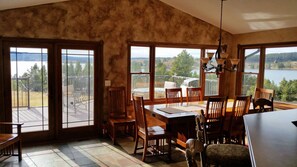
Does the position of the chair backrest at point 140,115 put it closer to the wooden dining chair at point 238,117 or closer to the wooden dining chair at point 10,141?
the wooden dining chair at point 238,117

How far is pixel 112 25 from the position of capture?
5426mm

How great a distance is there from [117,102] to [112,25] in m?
1.68

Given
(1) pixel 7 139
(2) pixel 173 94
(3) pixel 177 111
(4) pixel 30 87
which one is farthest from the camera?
(2) pixel 173 94

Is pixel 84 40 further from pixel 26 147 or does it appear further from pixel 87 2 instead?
pixel 26 147

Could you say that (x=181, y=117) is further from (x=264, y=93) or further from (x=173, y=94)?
(x=264, y=93)

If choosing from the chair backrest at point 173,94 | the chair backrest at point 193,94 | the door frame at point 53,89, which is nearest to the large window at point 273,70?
the chair backrest at point 193,94

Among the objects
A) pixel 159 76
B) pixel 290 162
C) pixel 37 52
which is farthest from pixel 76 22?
pixel 290 162

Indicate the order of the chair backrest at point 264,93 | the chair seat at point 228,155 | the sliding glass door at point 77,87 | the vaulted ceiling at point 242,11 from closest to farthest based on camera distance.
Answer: the chair seat at point 228,155 < the vaulted ceiling at point 242,11 < the sliding glass door at point 77,87 < the chair backrest at point 264,93

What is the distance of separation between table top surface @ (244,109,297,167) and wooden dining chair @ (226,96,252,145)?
149cm

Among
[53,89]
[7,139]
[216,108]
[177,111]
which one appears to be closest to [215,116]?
[216,108]

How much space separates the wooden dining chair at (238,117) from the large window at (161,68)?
7.13 ft

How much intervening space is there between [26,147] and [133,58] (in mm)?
2860

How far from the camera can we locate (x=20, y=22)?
15.1 ft

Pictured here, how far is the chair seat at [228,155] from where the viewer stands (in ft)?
7.47
